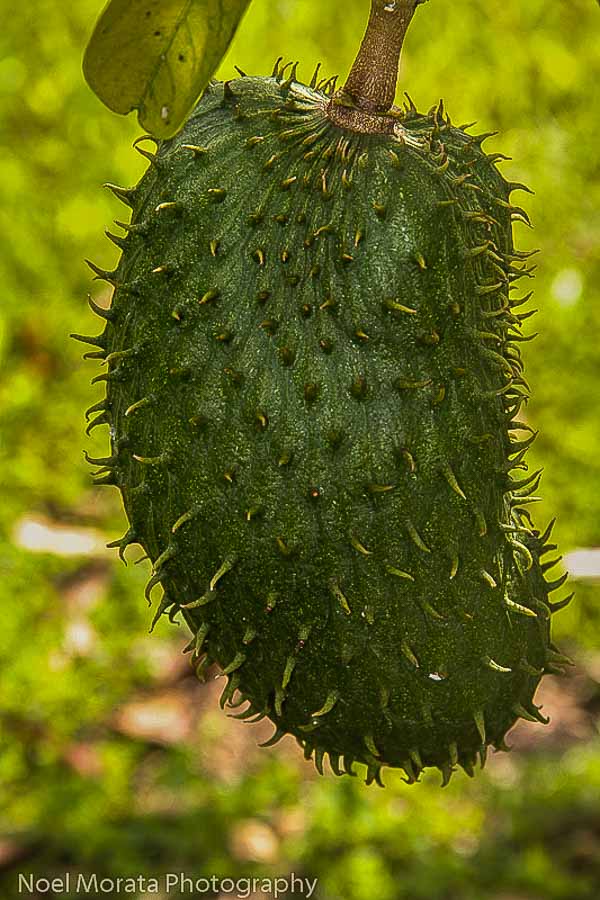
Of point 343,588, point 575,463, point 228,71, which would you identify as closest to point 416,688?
point 343,588

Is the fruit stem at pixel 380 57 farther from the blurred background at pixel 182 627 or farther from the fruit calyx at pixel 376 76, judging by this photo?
the blurred background at pixel 182 627

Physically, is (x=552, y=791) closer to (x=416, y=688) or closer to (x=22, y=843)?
(x=22, y=843)

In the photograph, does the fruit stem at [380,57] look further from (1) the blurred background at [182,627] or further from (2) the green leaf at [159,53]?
(1) the blurred background at [182,627]

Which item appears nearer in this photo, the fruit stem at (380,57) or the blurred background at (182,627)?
the fruit stem at (380,57)

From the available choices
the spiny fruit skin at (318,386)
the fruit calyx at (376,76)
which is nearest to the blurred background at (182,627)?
the spiny fruit skin at (318,386)

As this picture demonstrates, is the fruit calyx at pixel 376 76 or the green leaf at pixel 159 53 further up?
the fruit calyx at pixel 376 76

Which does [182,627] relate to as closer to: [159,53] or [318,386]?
[318,386]

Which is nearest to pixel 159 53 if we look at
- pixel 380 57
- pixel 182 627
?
pixel 380 57

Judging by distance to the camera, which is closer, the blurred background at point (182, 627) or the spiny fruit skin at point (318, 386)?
the spiny fruit skin at point (318, 386)

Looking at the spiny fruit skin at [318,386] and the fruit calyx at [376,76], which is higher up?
the fruit calyx at [376,76]

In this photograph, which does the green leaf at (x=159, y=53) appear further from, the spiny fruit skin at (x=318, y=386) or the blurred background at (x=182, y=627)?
the blurred background at (x=182, y=627)
